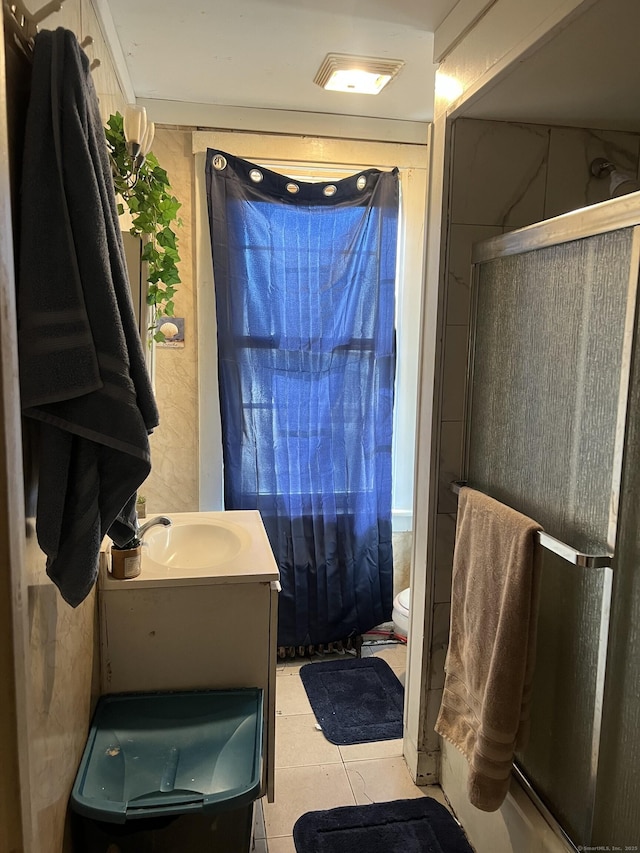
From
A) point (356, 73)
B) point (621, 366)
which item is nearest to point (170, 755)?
point (621, 366)

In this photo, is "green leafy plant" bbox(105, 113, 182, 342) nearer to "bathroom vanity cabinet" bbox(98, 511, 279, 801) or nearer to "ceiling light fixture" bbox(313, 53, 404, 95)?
"ceiling light fixture" bbox(313, 53, 404, 95)

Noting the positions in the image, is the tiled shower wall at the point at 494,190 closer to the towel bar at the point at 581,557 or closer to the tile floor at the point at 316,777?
the towel bar at the point at 581,557

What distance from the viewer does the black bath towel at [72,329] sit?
96 cm

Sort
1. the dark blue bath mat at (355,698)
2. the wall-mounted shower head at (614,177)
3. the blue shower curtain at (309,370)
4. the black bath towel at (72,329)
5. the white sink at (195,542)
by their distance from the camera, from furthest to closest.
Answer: the blue shower curtain at (309,370) < the dark blue bath mat at (355,698) < the white sink at (195,542) < the wall-mounted shower head at (614,177) < the black bath towel at (72,329)

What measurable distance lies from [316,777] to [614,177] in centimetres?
207

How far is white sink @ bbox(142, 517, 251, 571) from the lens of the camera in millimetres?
1981

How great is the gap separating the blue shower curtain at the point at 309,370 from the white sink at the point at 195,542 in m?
0.54

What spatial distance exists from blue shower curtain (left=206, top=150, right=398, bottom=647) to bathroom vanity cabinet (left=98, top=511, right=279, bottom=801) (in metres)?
0.97

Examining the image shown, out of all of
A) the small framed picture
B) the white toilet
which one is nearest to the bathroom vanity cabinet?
the white toilet

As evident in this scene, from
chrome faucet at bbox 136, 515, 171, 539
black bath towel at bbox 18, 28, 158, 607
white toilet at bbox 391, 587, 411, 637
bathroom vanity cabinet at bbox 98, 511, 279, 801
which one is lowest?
white toilet at bbox 391, 587, 411, 637

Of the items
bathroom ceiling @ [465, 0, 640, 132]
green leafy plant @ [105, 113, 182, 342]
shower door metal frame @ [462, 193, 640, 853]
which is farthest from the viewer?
green leafy plant @ [105, 113, 182, 342]

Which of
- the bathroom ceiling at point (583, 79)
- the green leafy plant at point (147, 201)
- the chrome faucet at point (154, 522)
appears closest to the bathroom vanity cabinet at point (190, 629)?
the chrome faucet at point (154, 522)

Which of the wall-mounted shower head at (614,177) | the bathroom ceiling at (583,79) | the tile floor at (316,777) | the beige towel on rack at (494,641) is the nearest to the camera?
the bathroom ceiling at (583,79)

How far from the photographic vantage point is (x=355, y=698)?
2.48 metres
